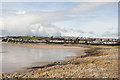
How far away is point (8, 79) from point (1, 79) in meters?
0.91

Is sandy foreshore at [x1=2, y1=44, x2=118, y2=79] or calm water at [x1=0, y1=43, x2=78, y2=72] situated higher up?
sandy foreshore at [x1=2, y1=44, x2=118, y2=79]

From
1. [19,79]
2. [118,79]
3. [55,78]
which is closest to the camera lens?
[118,79]

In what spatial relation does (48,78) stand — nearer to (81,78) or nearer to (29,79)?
(29,79)

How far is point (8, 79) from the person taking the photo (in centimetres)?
2003

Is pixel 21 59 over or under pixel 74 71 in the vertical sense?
under

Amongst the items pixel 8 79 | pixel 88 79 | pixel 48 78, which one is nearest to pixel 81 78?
pixel 88 79

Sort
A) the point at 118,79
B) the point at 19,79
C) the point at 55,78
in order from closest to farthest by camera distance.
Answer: the point at 118,79
the point at 55,78
the point at 19,79

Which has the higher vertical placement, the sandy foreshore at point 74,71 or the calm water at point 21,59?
the sandy foreshore at point 74,71

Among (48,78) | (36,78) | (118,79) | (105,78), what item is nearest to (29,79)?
(36,78)

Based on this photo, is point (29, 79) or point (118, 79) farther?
point (29, 79)

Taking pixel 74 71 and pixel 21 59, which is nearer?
pixel 74 71

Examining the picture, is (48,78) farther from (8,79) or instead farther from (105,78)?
(105,78)

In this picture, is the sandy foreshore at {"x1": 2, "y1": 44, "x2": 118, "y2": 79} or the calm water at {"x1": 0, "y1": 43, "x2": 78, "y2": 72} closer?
the sandy foreshore at {"x1": 2, "y1": 44, "x2": 118, "y2": 79}

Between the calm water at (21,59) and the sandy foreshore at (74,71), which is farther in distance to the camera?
the calm water at (21,59)
